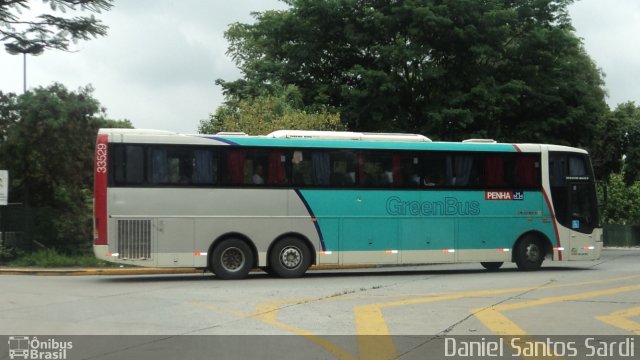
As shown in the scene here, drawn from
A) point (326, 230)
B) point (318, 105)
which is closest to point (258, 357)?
point (326, 230)

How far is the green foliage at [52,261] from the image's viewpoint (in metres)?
23.3

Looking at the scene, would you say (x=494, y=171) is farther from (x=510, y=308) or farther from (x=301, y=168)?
(x=510, y=308)

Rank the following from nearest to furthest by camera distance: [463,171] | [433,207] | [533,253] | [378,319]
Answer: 1. [378,319]
2. [433,207]
3. [463,171]
4. [533,253]

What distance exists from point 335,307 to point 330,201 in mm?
6988

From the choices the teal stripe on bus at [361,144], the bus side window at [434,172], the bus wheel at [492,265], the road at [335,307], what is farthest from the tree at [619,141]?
the road at [335,307]

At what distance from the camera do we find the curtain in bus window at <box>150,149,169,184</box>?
1812 centimetres

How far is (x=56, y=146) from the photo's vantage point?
26953 mm

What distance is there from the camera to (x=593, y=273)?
20062mm

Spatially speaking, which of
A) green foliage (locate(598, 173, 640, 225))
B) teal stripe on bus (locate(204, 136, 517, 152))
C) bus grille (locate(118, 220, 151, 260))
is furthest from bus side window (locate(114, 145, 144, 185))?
green foliage (locate(598, 173, 640, 225))

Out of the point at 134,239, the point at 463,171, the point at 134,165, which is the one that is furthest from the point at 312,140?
the point at 134,239

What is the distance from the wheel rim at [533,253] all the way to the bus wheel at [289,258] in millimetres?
6089

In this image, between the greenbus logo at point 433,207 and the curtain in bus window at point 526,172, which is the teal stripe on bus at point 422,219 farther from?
the curtain in bus window at point 526,172

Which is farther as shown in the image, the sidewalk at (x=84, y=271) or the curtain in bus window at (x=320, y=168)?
the sidewalk at (x=84, y=271)

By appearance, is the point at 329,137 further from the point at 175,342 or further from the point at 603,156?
the point at 603,156
